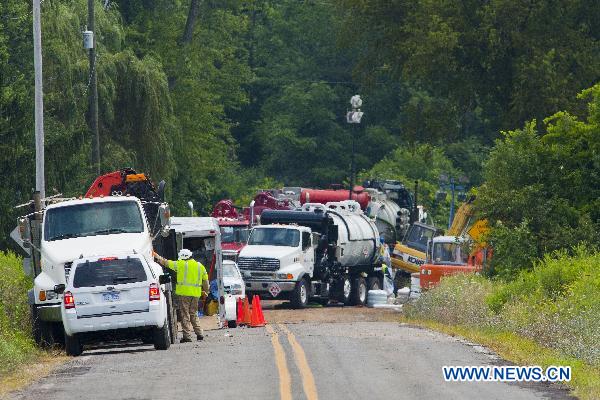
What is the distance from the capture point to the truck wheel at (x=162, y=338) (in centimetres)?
2425

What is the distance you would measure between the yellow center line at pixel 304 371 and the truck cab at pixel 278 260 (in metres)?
17.7

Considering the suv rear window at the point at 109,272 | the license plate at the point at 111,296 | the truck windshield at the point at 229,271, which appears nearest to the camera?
the license plate at the point at 111,296

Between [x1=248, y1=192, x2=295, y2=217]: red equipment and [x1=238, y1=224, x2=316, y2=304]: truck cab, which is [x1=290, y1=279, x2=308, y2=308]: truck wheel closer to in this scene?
[x1=238, y1=224, x2=316, y2=304]: truck cab

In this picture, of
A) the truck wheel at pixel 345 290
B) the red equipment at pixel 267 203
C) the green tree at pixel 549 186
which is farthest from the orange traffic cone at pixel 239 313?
the red equipment at pixel 267 203

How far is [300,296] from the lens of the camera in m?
45.0

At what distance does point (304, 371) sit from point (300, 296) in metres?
25.4

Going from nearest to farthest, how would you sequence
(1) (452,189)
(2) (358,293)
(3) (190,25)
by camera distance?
(2) (358,293), (1) (452,189), (3) (190,25)

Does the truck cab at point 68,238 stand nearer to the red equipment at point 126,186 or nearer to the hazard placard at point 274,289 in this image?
the red equipment at point 126,186

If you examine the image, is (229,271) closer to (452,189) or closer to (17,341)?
(17,341)

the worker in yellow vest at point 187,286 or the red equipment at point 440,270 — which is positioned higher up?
the worker in yellow vest at point 187,286

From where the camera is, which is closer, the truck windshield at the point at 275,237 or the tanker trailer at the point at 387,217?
the truck windshield at the point at 275,237

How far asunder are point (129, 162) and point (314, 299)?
26.9ft

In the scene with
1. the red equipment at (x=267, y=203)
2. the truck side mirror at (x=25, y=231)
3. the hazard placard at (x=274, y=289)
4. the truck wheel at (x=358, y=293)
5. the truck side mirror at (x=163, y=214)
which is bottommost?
the truck wheel at (x=358, y=293)

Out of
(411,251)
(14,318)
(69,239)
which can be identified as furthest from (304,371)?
(411,251)
